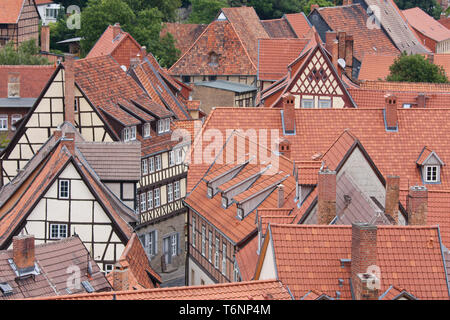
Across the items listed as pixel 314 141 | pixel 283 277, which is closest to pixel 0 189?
pixel 314 141

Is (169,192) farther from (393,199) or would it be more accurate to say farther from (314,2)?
(314,2)

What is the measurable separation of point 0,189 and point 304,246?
22.6 m

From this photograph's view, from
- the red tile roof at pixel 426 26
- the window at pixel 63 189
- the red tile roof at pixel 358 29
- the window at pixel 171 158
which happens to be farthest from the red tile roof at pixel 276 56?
the red tile roof at pixel 426 26

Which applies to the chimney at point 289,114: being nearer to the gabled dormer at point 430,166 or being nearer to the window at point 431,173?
the gabled dormer at point 430,166

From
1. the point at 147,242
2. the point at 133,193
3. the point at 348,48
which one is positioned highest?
the point at 348,48

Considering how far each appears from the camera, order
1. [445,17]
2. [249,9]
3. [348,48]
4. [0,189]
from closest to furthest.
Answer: [0,189] → [348,48] → [249,9] → [445,17]

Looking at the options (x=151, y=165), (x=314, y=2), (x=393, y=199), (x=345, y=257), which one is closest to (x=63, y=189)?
(x=393, y=199)

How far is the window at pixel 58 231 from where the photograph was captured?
1494 inches

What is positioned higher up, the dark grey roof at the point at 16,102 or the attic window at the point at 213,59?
the attic window at the point at 213,59

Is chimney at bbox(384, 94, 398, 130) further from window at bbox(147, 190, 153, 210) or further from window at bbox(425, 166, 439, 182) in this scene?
window at bbox(147, 190, 153, 210)

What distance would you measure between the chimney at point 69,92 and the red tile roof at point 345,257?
2347cm

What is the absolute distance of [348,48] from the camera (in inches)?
2386

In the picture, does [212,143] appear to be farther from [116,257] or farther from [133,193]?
[116,257]

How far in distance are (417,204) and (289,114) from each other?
12613 millimetres
